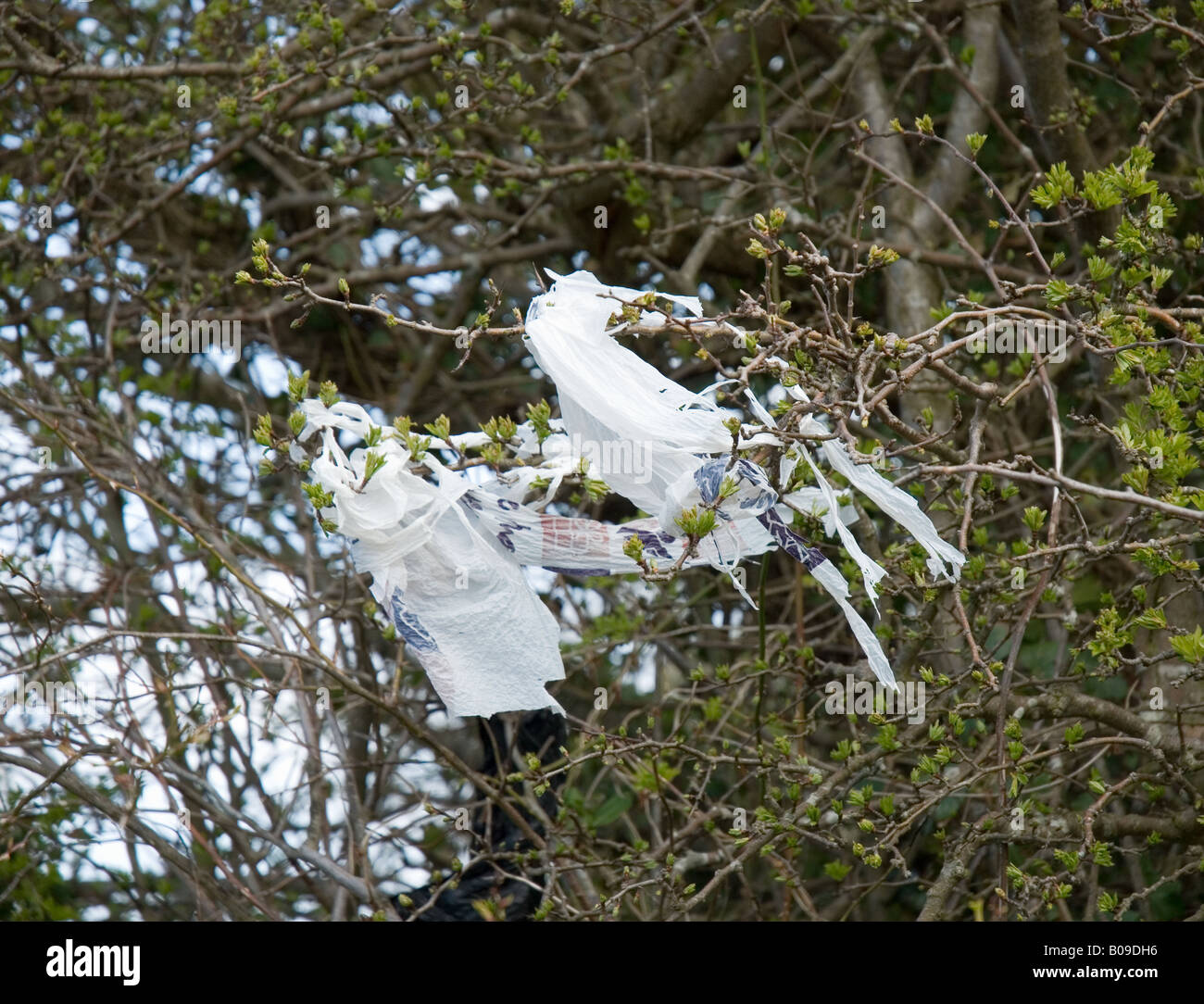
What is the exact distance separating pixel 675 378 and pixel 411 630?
2055mm

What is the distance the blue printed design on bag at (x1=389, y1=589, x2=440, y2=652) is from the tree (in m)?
0.35

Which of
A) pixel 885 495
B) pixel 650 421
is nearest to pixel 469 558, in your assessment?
pixel 650 421

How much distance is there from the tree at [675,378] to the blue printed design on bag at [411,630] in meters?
0.35

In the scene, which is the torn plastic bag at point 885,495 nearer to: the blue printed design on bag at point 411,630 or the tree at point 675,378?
the tree at point 675,378

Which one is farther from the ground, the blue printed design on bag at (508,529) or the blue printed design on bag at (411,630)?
the blue printed design on bag at (508,529)

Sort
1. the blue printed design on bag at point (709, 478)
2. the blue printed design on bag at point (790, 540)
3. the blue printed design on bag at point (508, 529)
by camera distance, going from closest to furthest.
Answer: the blue printed design on bag at point (709, 478) < the blue printed design on bag at point (790, 540) < the blue printed design on bag at point (508, 529)

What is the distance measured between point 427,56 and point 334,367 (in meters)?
1.56

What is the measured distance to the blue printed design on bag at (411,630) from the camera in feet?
7.83

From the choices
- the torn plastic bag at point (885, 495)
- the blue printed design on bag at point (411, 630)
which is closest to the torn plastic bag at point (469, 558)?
the blue printed design on bag at point (411, 630)

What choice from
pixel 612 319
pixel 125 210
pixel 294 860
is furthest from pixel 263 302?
pixel 612 319

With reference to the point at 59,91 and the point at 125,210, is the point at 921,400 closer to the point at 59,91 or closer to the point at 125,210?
the point at 125,210

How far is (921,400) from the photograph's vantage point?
143 inches

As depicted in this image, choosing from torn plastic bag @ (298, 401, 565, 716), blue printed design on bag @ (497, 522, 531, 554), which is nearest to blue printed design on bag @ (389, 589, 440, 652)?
torn plastic bag @ (298, 401, 565, 716)

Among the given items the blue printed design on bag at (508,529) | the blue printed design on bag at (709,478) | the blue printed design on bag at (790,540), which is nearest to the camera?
the blue printed design on bag at (709,478)
